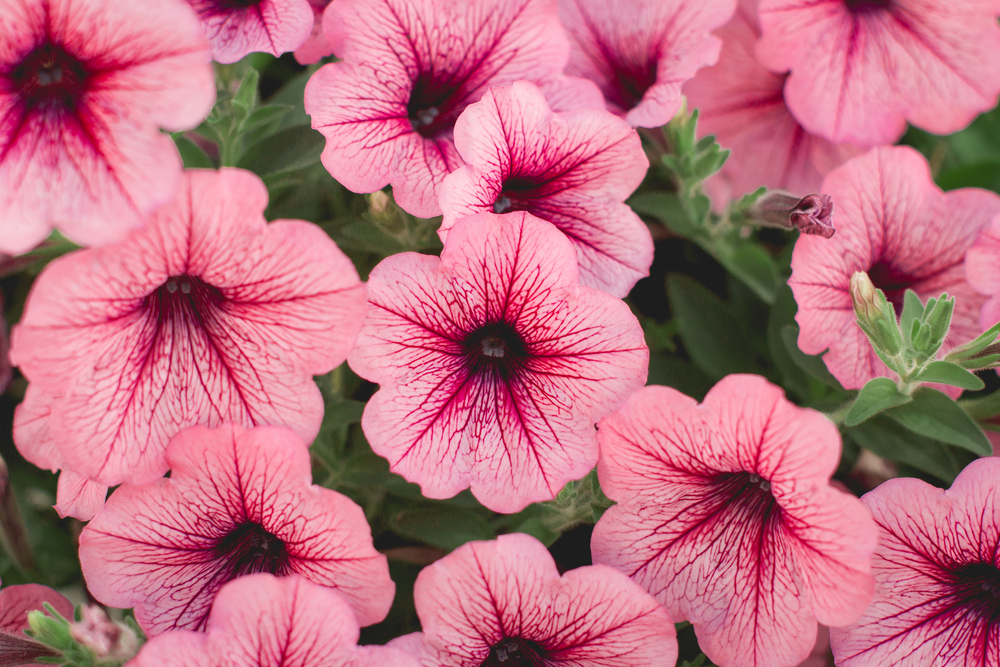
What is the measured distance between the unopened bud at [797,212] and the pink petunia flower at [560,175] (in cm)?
19

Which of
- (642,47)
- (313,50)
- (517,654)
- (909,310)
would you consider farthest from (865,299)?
(313,50)

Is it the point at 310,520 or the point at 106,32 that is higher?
the point at 106,32

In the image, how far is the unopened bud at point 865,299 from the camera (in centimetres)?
84

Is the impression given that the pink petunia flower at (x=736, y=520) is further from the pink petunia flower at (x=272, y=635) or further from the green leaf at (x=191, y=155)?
the green leaf at (x=191, y=155)

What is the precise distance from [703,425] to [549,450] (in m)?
0.16

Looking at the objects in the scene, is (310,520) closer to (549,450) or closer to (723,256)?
(549,450)

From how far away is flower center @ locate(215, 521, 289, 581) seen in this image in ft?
2.81

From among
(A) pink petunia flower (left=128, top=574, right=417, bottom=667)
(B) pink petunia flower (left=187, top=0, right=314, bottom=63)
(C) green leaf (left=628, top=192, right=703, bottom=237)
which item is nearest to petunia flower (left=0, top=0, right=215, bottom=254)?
(B) pink petunia flower (left=187, top=0, right=314, bottom=63)

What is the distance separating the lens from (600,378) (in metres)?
0.83

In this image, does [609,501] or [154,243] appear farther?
[609,501]

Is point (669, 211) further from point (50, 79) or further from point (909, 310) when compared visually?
point (50, 79)

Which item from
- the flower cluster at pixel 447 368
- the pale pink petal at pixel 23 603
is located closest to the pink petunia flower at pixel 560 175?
the flower cluster at pixel 447 368

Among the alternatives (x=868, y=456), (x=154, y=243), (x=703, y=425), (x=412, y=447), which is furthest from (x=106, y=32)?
(x=868, y=456)

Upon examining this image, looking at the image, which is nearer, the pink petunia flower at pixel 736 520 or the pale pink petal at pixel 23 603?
the pink petunia flower at pixel 736 520
